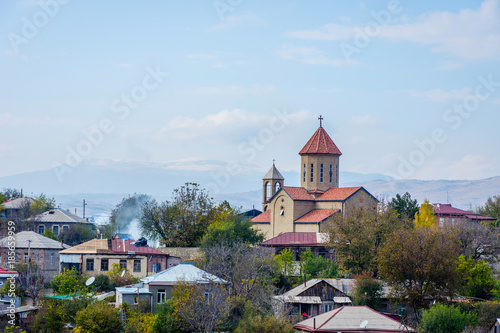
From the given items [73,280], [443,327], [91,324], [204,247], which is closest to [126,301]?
[91,324]

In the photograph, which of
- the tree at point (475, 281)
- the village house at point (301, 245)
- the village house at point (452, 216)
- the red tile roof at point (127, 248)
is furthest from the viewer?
the village house at point (452, 216)

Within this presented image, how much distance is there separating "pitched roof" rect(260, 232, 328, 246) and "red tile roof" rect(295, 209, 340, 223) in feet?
5.42

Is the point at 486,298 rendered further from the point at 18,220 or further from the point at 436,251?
the point at 18,220

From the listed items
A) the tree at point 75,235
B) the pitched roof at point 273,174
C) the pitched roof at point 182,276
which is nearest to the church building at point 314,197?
the pitched roof at point 273,174

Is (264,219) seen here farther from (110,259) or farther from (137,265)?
(110,259)

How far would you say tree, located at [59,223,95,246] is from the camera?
76312 millimetres

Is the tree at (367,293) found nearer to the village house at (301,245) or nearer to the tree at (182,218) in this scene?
the village house at (301,245)

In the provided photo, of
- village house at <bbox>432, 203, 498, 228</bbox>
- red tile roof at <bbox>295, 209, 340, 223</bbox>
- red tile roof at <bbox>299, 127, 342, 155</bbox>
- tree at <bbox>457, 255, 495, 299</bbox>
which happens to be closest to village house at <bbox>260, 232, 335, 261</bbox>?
red tile roof at <bbox>295, 209, 340, 223</bbox>

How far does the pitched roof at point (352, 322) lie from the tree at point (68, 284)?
14.9m

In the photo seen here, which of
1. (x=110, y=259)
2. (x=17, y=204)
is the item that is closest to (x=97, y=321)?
(x=110, y=259)

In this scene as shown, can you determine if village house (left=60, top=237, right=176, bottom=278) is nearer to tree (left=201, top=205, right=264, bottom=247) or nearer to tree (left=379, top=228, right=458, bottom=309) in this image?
tree (left=201, top=205, right=264, bottom=247)

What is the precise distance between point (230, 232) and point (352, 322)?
16.4m

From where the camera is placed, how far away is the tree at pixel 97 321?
35.4 m

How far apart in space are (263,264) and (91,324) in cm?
1288
